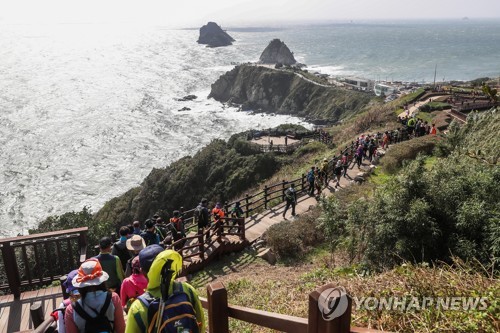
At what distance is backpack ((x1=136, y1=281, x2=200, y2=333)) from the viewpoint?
115 inches

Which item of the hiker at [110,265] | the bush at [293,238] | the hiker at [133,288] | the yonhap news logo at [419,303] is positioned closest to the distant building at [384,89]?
the bush at [293,238]

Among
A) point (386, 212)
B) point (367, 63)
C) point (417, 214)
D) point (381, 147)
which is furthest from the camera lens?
point (367, 63)

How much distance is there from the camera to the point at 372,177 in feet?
60.6

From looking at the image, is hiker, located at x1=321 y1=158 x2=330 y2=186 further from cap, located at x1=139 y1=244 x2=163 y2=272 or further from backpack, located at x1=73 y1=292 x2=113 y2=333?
cap, located at x1=139 y1=244 x2=163 y2=272

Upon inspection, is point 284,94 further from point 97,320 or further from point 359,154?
point 97,320

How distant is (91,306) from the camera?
355cm

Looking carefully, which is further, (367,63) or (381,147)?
(367,63)

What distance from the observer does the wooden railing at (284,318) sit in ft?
8.95

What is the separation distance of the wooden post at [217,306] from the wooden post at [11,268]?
5560mm

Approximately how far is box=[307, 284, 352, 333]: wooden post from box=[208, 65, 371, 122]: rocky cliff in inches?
2756

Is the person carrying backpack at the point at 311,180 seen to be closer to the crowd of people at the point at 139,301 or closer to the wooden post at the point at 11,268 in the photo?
the wooden post at the point at 11,268

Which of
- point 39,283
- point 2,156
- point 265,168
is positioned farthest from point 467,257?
point 2,156

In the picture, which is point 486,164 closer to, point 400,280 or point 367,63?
point 400,280

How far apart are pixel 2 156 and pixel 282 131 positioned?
38.9 meters
